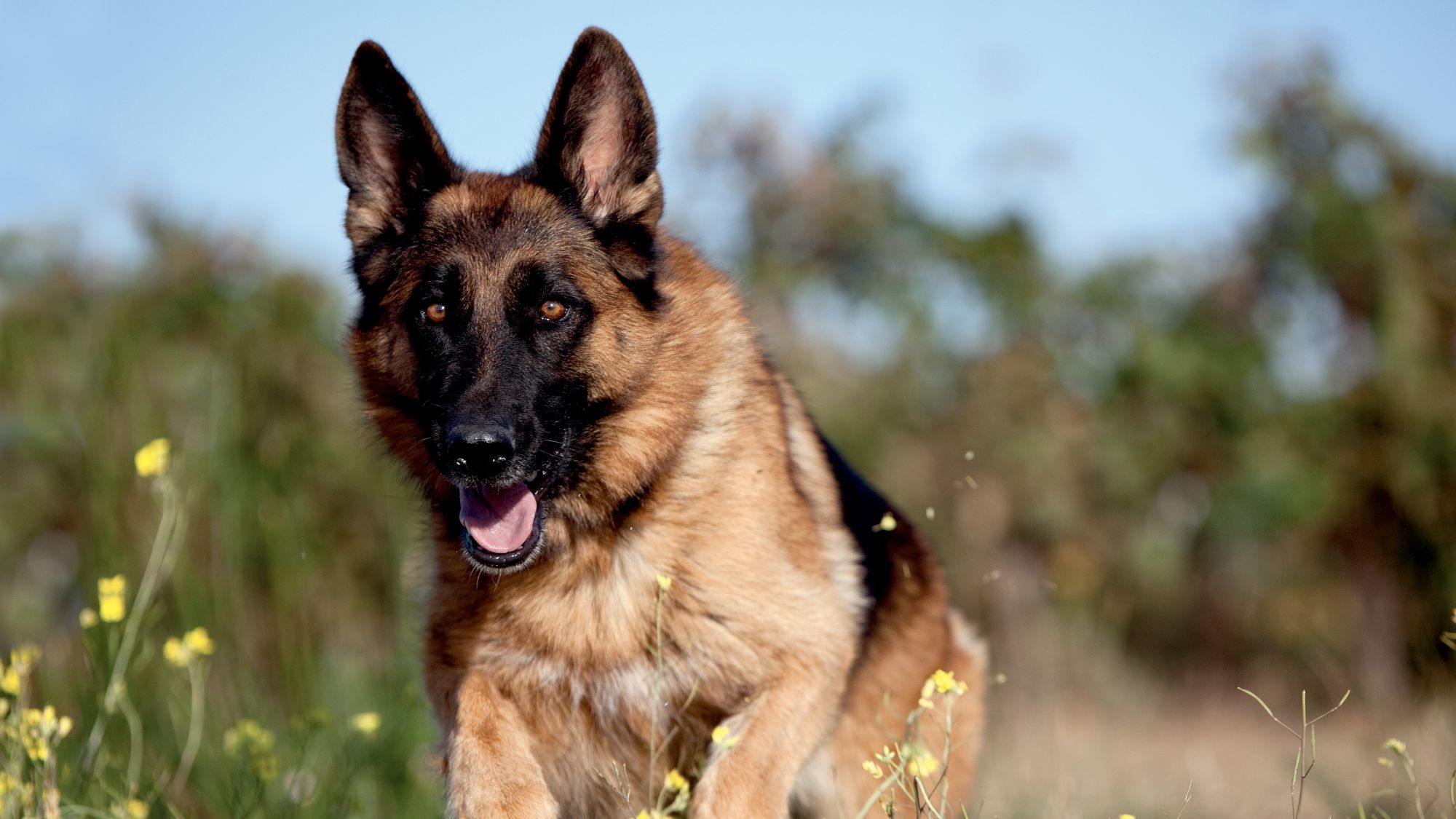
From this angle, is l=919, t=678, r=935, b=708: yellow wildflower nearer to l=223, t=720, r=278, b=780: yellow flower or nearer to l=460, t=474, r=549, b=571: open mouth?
l=460, t=474, r=549, b=571: open mouth

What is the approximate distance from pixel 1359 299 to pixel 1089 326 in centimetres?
246

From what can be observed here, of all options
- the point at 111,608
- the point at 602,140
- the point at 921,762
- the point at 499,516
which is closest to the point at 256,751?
the point at 111,608

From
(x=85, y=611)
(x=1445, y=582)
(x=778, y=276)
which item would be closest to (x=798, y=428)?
(x=85, y=611)

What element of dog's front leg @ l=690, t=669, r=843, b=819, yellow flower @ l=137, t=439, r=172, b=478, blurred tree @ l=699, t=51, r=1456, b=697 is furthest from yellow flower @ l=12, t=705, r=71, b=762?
blurred tree @ l=699, t=51, r=1456, b=697

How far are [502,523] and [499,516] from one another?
2 cm

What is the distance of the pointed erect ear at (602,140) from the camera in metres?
3.61

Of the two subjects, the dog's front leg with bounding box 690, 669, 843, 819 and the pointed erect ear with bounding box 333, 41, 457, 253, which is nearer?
the dog's front leg with bounding box 690, 669, 843, 819

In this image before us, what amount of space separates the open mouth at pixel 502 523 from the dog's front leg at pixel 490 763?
0.40 meters

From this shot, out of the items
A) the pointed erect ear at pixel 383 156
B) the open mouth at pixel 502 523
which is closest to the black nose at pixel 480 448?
the open mouth at pixel 502 523

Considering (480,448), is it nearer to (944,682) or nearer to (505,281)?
(505,281)

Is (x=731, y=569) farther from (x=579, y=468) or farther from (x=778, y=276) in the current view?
(x=778, y=276)

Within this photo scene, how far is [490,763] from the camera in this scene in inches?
126

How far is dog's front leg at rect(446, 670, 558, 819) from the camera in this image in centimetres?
310

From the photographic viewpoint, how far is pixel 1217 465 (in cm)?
1162
